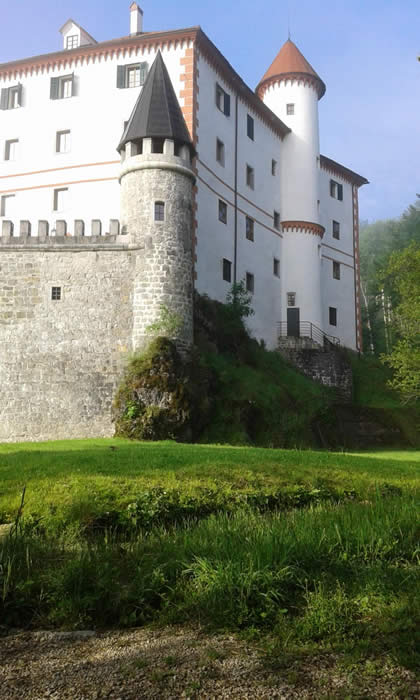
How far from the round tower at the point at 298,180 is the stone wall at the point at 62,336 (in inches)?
635

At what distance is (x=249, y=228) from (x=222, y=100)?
22.3 feet

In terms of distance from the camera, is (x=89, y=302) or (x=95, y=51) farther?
(x=95, y=51)

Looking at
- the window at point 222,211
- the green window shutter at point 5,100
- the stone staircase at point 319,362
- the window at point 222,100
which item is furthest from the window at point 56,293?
the green window shutter at point 5,100

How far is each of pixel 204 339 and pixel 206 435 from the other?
566cm

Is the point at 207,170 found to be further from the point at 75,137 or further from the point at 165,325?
the point at 165,325

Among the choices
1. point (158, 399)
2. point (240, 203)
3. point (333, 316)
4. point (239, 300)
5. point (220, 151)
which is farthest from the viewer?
point (333, 316)

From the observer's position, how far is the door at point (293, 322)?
40125 millimetres

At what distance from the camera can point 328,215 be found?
4762 centimetres

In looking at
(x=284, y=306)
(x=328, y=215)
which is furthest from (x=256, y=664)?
(x=328, y=215)

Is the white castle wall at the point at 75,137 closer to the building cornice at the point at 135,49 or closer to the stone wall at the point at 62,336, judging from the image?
the building cornice at the point at 135,49

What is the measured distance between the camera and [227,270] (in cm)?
3488

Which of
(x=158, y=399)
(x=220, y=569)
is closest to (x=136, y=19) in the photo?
(x=158, y=399)

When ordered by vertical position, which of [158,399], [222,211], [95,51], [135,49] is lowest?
[158,399]

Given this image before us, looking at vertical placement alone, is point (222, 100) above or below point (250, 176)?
above
